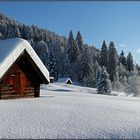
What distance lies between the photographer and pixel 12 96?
1850 cm

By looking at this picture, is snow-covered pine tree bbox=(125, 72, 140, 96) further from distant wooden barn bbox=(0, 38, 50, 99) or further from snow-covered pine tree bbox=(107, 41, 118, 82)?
distant wooden barn bbox=(0, 38, 50, 99)

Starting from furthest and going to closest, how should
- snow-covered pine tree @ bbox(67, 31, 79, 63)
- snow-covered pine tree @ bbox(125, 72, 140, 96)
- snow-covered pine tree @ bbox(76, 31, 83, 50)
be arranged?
snow-covered pine tree @ bbox(76, 31, 83, 50), snow-covered pine tree @ bbox(67, 31, 79, 63), snow-covered pine tree @ bbox(125, 72, 140, 96)

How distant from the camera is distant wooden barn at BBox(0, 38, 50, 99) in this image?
17.2 meters

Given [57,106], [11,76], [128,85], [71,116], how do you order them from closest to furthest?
[71,116] → [57,106] → [11,76] → [128,85]

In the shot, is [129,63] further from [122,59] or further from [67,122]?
[67,122]

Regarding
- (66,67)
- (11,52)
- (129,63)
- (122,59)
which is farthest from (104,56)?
(11,52)

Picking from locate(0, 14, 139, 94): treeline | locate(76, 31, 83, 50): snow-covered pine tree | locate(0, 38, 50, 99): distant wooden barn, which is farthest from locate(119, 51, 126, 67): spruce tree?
locate(0, 38, 50, 99): distant wooden barn

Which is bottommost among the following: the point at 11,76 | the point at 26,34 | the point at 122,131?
the point at 122,131

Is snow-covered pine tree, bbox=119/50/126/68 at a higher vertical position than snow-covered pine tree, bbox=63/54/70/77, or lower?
higher

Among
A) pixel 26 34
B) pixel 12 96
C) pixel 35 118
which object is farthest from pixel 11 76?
pixel 26 34

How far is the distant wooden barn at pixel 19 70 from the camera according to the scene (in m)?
17.2

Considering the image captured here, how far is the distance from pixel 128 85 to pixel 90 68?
465 inches

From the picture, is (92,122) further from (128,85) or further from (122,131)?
(128,85)

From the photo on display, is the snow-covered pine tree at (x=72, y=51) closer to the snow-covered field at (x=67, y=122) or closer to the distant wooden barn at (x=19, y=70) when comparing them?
the distant wooden barn at (x=19, y=70)
